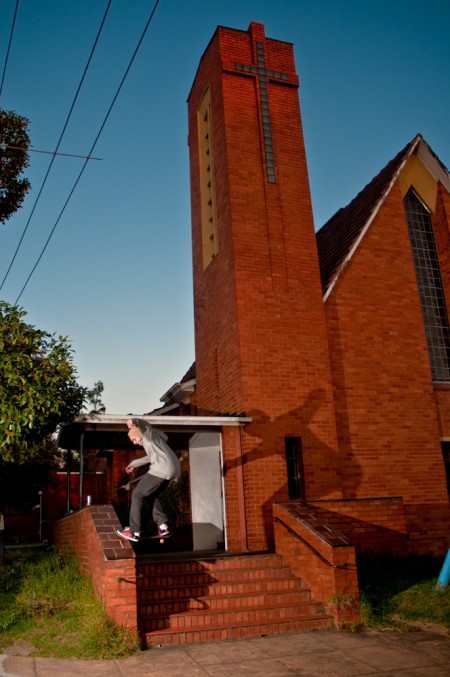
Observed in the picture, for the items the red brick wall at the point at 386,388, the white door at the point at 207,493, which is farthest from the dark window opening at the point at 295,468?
the white door at the point at 207,493

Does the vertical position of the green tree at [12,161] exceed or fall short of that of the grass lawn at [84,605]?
it exceeds it

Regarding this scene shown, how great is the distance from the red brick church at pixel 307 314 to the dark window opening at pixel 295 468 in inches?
1.1

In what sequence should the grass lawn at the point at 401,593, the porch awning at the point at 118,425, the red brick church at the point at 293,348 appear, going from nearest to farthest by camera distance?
the grass lawn at the point at 401,593
the porch awning at the point at 118,425
the red brick church at the point at 293,348

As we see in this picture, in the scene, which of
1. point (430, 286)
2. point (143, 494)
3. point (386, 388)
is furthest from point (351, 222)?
point (143, 494)

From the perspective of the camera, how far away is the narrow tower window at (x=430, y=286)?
14422mm

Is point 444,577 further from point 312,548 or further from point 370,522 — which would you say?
point 312,548

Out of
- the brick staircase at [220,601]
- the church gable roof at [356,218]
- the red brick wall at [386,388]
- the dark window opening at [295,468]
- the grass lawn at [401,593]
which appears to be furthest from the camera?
the church gable roof at [356,218]

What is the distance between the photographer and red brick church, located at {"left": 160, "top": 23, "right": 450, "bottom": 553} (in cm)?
1170

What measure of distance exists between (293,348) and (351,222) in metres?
4.91

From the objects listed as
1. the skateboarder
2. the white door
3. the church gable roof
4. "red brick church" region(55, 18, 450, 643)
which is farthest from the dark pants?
the church gable roof

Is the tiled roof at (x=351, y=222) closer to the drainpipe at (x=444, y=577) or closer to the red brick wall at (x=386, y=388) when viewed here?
the red brick wall at (x=386, y=388)

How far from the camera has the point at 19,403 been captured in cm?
887

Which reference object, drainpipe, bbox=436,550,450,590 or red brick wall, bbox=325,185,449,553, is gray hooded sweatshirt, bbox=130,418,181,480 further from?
red brick wall, bbox=325,185,449,553

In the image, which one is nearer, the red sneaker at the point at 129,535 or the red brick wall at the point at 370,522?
the red sneaker at the point at 129,535
